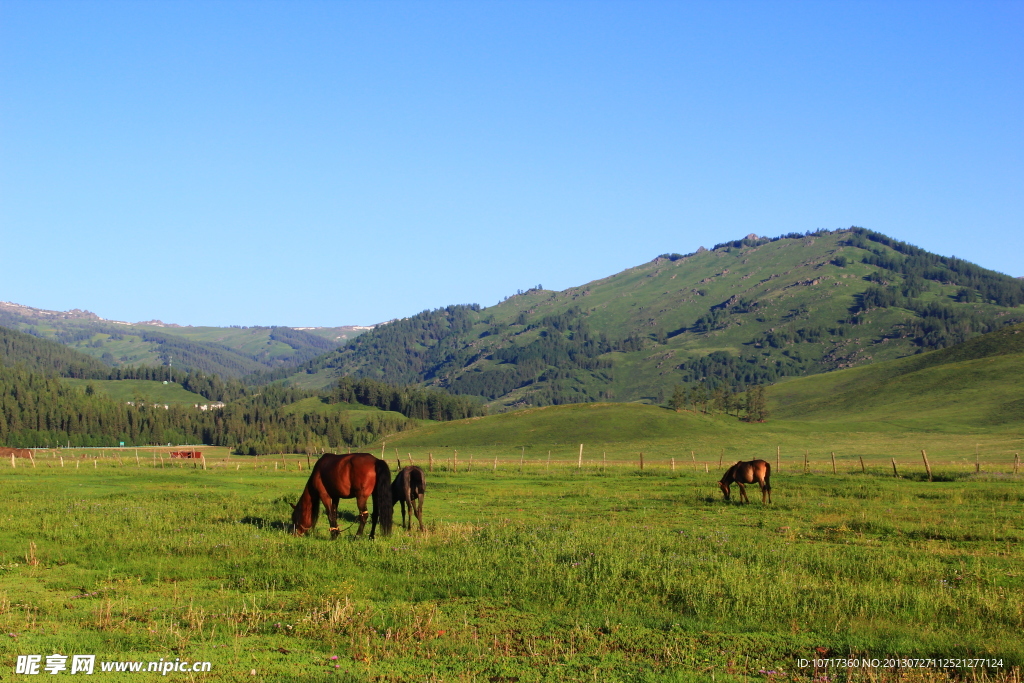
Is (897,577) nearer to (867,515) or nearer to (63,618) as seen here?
(867,515)

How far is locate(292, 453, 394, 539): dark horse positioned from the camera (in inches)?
931

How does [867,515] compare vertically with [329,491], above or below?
below

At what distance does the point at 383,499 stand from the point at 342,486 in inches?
54.5

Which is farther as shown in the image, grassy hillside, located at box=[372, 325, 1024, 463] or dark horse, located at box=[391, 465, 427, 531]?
grassy hillside, located at box=[372, 325, 1024, 463]

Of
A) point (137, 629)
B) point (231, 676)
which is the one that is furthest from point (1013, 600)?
point (137, 629)

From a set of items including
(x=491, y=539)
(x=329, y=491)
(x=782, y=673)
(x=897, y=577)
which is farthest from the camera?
(x=329, y=491)

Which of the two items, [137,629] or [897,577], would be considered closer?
[137,629]

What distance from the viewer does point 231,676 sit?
11109mm

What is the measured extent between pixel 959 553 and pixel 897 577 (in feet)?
17.7

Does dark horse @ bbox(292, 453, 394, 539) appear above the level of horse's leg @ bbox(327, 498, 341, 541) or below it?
above

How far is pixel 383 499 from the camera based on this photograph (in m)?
23.5

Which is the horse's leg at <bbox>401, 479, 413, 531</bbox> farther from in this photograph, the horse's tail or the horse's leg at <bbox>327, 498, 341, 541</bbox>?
the horse's leg at <bbox>327, 498, 341, 541</bbox>

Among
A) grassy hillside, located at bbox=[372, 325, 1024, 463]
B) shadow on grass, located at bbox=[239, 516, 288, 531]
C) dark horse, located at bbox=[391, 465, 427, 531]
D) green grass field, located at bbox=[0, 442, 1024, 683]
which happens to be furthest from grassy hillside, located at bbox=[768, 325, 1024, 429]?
shadow on grass, located at bbox=[239, 516, 288, 531]

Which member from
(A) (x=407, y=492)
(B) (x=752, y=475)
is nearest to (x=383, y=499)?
(A) (x=407, y=492)
